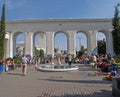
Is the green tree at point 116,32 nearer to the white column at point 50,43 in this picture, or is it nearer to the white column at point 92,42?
the white column at point 92,42

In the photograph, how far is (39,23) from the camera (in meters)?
52.0

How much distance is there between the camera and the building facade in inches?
1994

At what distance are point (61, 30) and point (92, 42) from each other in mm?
7131

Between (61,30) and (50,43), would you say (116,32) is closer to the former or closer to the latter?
(61,30)

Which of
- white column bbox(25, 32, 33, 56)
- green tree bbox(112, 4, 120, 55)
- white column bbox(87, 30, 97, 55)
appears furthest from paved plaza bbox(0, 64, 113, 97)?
white column bbox(25, 32, 33, 56)

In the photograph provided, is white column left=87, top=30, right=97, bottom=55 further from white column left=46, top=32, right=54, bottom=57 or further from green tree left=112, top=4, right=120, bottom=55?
white column left=46, top=32, right=54, bottom=57

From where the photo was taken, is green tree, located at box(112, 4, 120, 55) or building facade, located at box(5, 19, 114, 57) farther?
building facade, located at box(5, 19, 114, 57)

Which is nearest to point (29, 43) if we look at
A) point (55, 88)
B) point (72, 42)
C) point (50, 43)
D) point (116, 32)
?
point (50, 43)

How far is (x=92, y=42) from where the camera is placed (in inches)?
2003

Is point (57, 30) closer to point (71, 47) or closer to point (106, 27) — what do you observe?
point (71, 47)

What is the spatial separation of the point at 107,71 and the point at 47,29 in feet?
108

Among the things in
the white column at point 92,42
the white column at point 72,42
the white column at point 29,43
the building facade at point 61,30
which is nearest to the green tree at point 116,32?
the building facade at point 61,30

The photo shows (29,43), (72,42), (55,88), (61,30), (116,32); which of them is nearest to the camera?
(55,88)

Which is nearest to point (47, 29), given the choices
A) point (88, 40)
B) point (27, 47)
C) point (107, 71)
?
point (27, 47)
